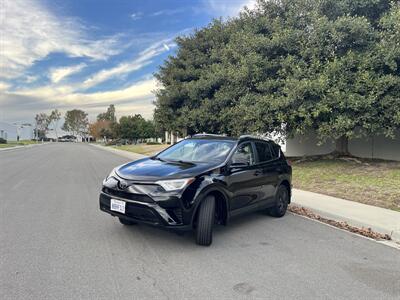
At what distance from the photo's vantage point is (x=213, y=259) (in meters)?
4.46

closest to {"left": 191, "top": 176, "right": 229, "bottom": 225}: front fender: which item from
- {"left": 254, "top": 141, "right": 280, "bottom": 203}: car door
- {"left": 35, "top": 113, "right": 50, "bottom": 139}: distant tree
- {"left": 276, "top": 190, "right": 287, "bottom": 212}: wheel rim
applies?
{"left": 254, "top": 141, "right": 280, "bottom": 203}: car door

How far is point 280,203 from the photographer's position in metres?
7.05

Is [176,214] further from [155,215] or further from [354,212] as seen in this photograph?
[354,212]

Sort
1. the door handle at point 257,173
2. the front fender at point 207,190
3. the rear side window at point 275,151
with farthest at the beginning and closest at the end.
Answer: the rear side window at point 275,151 → the door handle at point 257,173 → the front fender at point 207,190

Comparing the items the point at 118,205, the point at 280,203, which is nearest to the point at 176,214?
the point at 118,205

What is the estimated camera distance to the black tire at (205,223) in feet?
15.8

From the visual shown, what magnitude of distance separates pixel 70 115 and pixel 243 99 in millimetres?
124665

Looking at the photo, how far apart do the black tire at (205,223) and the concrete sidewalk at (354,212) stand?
3254 mm

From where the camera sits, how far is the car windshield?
18.8 feet

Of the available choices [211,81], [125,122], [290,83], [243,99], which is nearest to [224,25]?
[211,81]

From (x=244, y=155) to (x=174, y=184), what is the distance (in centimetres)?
181

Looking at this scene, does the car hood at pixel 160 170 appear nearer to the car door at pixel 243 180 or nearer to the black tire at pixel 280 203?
the car door at pixel 243 180

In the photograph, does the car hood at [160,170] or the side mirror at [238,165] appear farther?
the side mirror at [238,165]

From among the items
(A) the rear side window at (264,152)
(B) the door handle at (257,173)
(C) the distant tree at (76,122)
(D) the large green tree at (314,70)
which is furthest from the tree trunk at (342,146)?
(C) the distant tree at (76,122)
